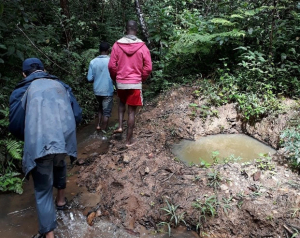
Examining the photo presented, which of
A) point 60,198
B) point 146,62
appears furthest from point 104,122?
point 60,198

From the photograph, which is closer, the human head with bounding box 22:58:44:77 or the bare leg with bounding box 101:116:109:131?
the human head with bounding box 22:58:44:77

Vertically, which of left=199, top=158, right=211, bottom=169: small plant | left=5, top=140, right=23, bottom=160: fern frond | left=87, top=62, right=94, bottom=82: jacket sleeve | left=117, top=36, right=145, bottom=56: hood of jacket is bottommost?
left=199, top=158, right=211, bottom=169: small plant

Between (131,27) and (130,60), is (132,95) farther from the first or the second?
(131,27)

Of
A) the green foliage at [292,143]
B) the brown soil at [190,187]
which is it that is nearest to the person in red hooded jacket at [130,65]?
the brown soil at [190,187]

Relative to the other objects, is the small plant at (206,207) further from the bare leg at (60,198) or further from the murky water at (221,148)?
the bare leg at (60,198)

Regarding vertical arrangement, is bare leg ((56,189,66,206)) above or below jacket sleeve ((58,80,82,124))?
below

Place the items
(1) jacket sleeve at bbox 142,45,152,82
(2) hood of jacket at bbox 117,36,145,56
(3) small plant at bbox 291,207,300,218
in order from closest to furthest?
(3) small plant at bbox 291,207,300,218 < (2) hood of jacket at bbox 117,36,145,56 < (1) jacket sleeve at bbox 142,45,152,82

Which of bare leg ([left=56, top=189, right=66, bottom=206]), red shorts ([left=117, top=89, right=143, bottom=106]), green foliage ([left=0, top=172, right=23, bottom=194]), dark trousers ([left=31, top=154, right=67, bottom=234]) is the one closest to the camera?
dark trousers ([left=31, top=154, right=67, bottom=234])

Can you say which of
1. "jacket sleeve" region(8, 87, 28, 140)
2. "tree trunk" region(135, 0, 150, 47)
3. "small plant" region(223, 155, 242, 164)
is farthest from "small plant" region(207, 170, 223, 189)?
"tree trunk" region(135, 0, 150, 47)

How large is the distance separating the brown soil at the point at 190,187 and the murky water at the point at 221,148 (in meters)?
0.18

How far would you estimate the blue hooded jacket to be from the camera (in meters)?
2.72

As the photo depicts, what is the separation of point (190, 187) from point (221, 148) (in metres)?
1.56

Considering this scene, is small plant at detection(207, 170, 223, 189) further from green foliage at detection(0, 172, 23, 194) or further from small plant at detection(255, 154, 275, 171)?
green foliage at detection(0, 172, 23, 194)

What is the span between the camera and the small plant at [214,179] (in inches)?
147
